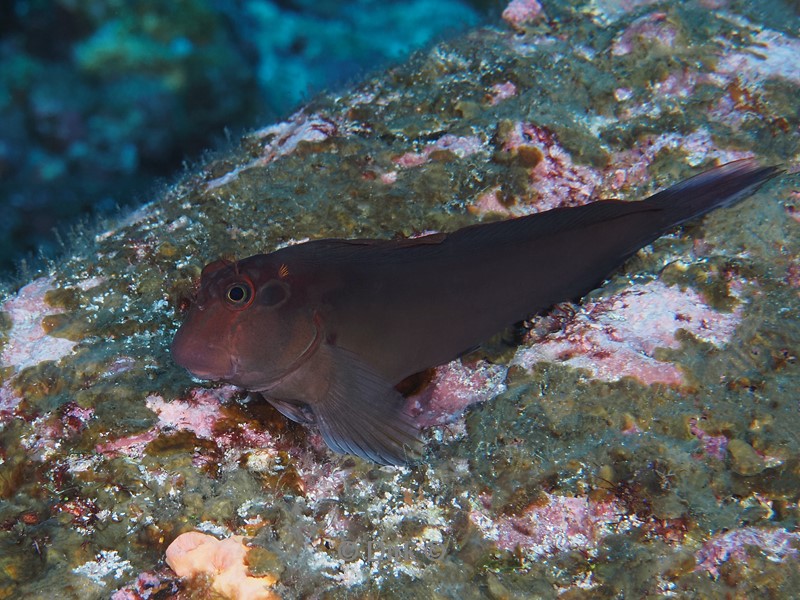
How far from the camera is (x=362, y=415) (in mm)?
2383

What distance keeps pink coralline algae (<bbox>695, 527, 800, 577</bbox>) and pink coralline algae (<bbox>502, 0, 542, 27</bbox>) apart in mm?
4428

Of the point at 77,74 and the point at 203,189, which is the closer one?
the point at 203,189

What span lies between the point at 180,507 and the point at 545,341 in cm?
201

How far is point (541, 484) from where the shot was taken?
7.80ft

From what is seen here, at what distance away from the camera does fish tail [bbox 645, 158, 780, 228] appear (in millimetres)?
3051

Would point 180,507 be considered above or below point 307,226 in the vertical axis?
below

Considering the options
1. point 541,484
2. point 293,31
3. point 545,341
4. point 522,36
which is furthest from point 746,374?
point 293,31

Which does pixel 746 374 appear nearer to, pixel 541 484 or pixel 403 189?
pixel 541 484

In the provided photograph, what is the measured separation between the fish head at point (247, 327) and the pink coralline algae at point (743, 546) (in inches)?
75.0

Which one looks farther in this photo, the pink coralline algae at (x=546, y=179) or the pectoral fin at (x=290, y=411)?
the pink coralline algae at (x=546, y=179)

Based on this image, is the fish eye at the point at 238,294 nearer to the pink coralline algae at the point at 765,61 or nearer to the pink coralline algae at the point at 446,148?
the pink coralline algae at the point at 446,148

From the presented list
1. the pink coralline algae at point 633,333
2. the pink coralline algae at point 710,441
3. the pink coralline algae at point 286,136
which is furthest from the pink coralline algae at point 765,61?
the pink coralline algae at point 286,136

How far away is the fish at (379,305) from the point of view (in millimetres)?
2314

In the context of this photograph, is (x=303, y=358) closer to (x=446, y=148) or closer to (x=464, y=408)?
(x=464, y=408)
